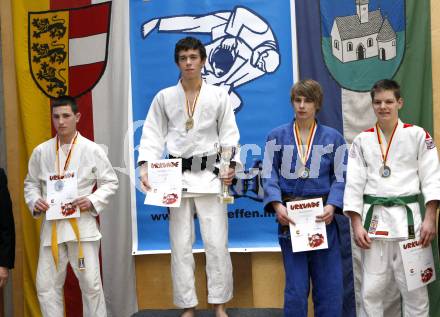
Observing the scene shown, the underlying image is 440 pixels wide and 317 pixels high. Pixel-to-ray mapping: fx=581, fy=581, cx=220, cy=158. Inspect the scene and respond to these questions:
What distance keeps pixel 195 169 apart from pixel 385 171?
1.28m

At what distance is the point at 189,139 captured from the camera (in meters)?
4.07

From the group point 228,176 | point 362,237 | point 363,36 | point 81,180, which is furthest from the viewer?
point 363,36

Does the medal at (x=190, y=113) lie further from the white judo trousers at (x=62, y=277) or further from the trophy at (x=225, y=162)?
the white judo trousers at (x=62, y=277)

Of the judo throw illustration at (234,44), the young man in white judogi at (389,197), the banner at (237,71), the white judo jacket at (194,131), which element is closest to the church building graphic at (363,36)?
the banner at (237,71)

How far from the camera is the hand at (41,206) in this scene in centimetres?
418

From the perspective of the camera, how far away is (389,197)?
371cm

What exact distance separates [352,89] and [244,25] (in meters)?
1.06

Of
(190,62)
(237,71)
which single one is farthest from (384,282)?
(237,71)

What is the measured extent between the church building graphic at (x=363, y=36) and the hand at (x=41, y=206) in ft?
8.49

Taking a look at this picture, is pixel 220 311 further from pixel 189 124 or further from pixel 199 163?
pixel 189 124

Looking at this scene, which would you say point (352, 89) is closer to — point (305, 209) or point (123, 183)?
point (305, 209)

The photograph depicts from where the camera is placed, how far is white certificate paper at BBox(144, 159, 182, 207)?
3963 mm

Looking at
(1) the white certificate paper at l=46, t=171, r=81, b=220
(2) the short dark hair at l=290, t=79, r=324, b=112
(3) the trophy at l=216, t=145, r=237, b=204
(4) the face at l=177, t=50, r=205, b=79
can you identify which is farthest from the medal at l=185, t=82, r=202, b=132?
(1) the white certificate paper at l=46, t=171, r=81, b=220

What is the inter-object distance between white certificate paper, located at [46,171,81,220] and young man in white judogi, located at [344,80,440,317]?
192 centimetres
